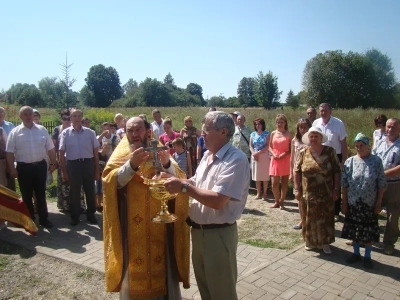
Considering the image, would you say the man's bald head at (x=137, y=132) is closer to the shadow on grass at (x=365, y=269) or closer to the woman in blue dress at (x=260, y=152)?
the shadow on grass at (x=365, y=269)

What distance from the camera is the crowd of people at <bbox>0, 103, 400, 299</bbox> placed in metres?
2.87

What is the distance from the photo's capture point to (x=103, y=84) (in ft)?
263

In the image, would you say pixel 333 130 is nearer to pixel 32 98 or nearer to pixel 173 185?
pixel 173 185

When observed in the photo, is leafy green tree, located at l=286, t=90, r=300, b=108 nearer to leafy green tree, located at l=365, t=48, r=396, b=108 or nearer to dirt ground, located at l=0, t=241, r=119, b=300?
leafy green tree, located at l=365, t=48, r=396, b=108

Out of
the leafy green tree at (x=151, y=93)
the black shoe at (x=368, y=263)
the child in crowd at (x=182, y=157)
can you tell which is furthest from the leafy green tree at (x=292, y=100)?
the black shoe at (x=368, y=263)

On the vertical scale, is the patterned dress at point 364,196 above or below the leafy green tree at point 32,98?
below

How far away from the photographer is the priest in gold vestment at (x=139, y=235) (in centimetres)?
318

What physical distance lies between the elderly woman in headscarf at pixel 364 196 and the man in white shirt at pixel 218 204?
2.70 meters

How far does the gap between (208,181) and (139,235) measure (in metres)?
0.87

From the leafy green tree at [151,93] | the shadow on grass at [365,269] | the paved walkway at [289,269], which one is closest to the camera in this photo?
the paved walkway at [289,269]

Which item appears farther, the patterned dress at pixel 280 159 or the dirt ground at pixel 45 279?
the patterned dress at pixel 280 159

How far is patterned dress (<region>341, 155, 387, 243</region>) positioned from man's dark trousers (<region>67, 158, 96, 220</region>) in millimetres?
4458

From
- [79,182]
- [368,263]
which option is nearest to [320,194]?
[368,263]

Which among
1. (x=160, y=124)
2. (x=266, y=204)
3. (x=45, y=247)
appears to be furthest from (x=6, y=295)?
(x=160, y=124)
